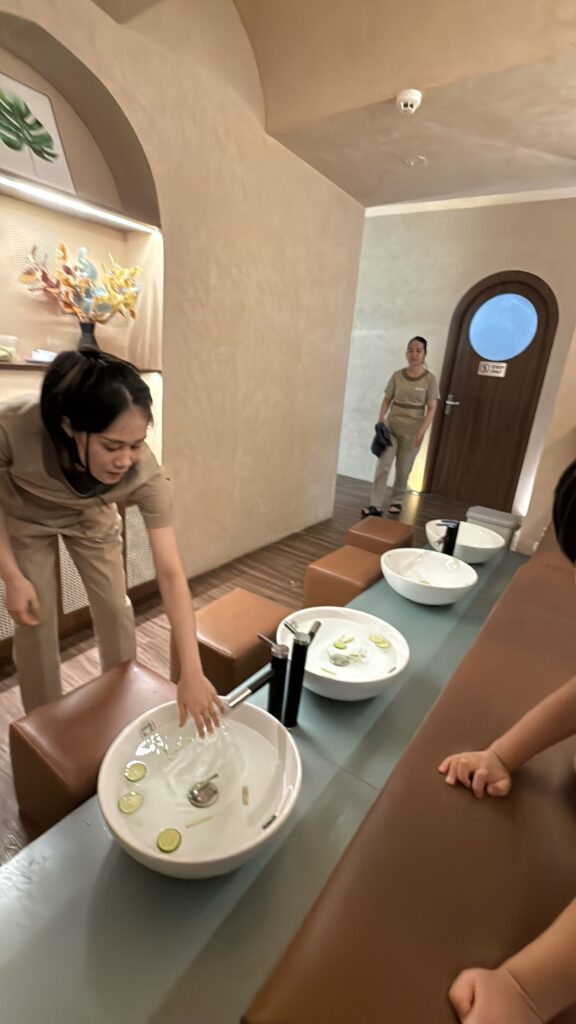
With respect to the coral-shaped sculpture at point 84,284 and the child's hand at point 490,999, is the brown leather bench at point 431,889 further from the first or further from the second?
the coral-shaped sculpture at point 84,284

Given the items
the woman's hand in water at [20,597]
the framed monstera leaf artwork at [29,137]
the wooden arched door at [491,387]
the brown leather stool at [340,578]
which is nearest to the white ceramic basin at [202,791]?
the woman's hand in water at [20,597]

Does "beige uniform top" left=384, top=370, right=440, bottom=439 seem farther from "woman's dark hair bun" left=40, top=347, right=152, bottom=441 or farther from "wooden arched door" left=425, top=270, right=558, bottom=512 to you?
"woman's dark hair bun" left=40, top=347, right=152, bottom=441

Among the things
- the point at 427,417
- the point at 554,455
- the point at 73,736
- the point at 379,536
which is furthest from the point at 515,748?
the point at 427,417

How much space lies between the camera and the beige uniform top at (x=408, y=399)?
137 inches

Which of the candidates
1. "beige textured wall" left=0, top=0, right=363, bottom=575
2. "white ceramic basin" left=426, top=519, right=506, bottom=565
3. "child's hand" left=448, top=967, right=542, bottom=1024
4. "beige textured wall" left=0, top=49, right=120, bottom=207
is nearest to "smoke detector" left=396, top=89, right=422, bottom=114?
"beige textured wall" left=0, top=0, right=363, bottom=575

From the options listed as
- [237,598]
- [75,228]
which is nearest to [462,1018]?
[237,598]

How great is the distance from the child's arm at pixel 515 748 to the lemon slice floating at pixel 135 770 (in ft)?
1.61

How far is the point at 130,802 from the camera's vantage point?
0.70 m

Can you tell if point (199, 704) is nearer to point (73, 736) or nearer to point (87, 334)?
point (73, 736)

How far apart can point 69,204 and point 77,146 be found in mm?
243

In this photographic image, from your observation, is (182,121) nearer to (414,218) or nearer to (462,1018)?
(462,1018)

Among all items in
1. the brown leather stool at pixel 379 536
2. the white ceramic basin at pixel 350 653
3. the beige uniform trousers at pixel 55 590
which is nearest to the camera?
the white ceramic basin at pixel 350 653

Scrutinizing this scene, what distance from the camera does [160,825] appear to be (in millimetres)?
688

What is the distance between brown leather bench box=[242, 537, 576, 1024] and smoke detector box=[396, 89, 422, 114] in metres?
2.33
